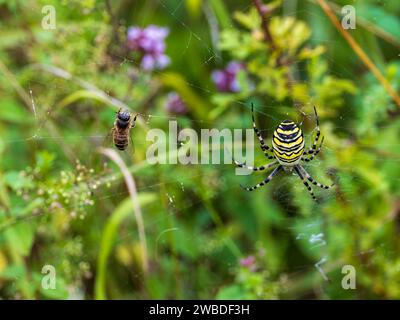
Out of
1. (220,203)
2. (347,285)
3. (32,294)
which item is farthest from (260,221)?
(32,294)

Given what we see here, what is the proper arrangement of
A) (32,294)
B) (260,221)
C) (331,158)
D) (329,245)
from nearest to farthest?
(32,294)
(331,158)
(329,245)
(260,221)

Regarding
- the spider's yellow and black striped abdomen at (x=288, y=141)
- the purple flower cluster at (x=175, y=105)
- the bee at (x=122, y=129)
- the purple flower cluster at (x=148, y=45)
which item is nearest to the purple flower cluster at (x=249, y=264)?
the spider's yellow and black striped abdomen at (x=288, y=141)

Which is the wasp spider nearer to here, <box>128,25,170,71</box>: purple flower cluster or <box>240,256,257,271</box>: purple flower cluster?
<box>240,256,257,271</box>: purple flower cluster

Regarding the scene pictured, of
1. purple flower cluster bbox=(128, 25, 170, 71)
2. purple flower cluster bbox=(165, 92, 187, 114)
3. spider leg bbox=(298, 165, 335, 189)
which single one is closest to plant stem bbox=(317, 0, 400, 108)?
spider leg bbox=(298, 165, 335, 189)

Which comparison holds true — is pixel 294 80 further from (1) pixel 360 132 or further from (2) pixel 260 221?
(2) pixel 260 221

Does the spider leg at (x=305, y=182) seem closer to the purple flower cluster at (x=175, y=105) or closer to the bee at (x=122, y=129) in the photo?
the bee at (x=122, y=129)

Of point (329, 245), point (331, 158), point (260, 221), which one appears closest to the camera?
point (331, 158)

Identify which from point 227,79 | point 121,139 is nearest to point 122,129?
point 121,139
